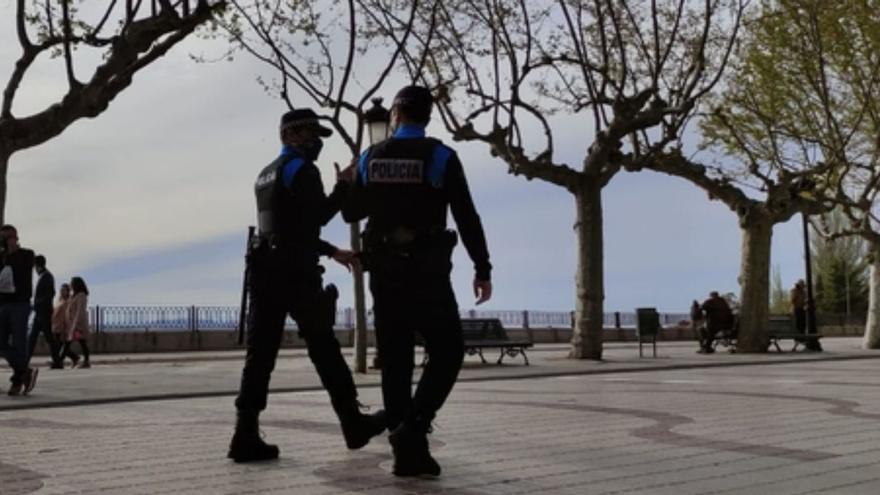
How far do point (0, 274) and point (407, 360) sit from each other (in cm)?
768

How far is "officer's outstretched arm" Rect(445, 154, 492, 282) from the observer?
19.2ft

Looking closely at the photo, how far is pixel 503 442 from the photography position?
23.9ft

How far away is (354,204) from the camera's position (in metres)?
6.12

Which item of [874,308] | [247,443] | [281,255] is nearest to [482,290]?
[281,255]

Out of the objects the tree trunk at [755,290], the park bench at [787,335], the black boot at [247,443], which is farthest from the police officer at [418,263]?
the park bench at [787,335]

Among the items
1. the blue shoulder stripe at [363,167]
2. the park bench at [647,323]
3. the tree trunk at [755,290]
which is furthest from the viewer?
the tree trunk at [755,290]

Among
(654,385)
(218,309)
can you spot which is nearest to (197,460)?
(654,385)

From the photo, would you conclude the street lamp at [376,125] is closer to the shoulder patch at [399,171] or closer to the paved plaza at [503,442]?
the paved plaza at [503,442]

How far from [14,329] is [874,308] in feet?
76.2

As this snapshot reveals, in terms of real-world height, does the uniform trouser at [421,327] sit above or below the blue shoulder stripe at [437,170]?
below

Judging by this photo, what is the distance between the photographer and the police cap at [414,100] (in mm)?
6035

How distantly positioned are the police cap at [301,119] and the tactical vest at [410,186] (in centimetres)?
77

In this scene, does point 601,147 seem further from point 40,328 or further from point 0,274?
point 0,274

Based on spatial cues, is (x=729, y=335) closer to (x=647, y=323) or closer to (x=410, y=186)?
(x=647, y=323)
